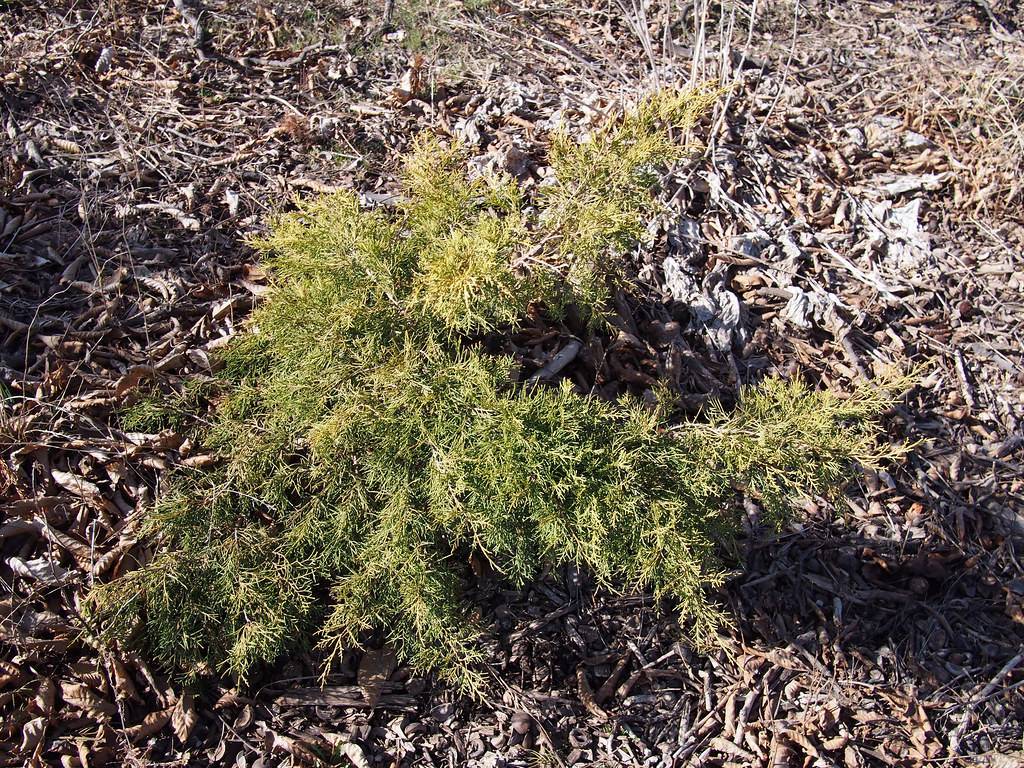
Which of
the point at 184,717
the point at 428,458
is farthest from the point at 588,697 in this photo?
the point at 184,717

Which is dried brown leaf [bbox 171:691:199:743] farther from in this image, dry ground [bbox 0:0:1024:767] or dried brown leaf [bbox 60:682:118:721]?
dried brown leaf [bbox 60:682:118:721]

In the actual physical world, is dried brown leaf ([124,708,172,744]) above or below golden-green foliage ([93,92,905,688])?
below

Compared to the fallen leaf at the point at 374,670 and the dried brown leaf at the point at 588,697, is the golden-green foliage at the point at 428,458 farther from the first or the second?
the dried brown leaf at the point at 588,697

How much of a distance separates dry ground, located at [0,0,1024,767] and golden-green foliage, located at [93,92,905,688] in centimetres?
34

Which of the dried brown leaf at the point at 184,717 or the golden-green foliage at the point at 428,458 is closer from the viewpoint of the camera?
the golden-green foliage at the point at 428,458

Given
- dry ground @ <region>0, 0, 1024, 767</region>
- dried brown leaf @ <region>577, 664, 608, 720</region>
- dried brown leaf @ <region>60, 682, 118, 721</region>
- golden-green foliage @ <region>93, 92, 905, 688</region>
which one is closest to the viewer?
golden-green foliage @ <region>93, 92, 905, 688</region>

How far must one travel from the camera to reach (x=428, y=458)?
7.89 ft

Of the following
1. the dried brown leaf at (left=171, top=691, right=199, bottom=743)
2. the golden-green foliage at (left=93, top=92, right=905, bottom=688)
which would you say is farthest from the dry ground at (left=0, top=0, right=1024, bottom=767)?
A: the golden-green foliage at (left=93, top=92, right=905, bottom=688)

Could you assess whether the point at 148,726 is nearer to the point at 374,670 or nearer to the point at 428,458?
the point at 374,670

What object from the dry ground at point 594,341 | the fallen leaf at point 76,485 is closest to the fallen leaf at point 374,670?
the dry ground at point 594,341

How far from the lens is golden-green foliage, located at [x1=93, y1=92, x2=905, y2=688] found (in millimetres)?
2301

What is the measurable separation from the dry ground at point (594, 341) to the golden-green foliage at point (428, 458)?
0.34m

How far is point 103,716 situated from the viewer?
2422mm

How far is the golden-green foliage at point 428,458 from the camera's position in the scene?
2301 millimetres
